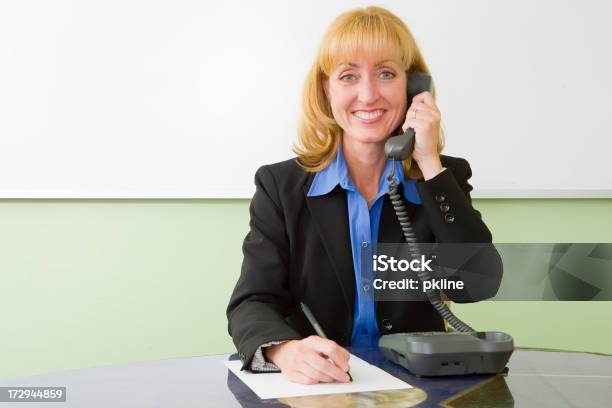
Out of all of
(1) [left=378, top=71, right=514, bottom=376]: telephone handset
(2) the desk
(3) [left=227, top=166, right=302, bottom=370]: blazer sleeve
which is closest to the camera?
(2) the desk

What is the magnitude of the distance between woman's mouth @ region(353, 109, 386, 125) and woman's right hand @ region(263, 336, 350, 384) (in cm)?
69

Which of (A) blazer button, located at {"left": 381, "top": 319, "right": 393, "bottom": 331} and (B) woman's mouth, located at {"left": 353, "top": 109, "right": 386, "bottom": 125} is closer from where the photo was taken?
(A) blazer button, located at {"left": 381, "top": 319, "right": 393, "bottom": 331}

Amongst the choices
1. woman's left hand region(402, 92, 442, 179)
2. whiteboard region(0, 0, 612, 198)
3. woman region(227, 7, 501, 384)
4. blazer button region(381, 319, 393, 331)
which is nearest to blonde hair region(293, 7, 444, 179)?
woman region(227, 7, 501, 384)

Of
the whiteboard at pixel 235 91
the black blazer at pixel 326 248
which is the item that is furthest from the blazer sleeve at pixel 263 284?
the whiteboard at pixel 235 91

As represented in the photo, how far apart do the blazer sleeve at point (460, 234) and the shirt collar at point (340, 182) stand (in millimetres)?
77

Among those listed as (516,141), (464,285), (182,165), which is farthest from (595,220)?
(182,165)

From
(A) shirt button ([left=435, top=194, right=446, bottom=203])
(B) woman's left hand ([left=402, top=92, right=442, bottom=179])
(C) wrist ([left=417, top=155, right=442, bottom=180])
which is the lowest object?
(A) shirt button ([left=435, top=194, right=446, bottom=203])

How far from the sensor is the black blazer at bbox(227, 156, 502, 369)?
1513 millimetres

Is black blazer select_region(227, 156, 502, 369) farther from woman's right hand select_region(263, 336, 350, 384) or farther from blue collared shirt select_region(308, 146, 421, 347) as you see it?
woman's right hand select_region(263, 336, 350, 384)

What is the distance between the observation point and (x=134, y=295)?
248cm

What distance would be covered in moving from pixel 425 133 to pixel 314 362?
0.73 m

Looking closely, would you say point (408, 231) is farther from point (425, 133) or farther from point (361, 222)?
point (425, 133)

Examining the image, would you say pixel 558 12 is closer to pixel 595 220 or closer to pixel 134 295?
pixel 595 220

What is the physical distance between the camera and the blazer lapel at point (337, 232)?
154 cm
